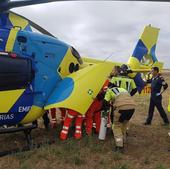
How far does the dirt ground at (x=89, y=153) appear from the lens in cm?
662

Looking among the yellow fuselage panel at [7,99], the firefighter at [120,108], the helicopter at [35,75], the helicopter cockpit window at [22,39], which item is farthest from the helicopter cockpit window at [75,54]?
the yellow fuselage panel at [7,99]

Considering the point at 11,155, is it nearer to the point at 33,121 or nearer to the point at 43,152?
the point at 43,152

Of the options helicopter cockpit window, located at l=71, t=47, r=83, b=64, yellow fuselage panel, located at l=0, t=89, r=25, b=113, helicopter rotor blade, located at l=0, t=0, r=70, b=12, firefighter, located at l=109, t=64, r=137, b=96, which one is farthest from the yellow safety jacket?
helicopter rotor blade, located at l=0, t=0, r=70, b=12

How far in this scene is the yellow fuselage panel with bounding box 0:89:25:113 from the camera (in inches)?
275

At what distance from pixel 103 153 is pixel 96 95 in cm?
142

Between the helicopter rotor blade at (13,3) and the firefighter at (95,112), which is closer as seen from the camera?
the helicopter rotor blade at (13,3)

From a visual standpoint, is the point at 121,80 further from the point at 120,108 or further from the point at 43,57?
the point at 43,57

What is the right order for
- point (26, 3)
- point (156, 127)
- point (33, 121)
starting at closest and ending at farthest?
point (26, 3) → point (33, 121) → point (156, 127)

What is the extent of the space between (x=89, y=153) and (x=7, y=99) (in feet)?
6.20

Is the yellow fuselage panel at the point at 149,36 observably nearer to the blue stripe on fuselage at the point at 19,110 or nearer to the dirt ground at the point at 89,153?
the dirt ground at the point at 89,153

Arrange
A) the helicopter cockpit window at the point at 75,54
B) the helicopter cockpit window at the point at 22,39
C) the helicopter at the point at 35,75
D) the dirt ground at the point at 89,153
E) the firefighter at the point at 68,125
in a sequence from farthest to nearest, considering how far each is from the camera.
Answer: the helicopter cockpit window at the point at 75,54, the firefighter at the point at 68,125, the helicopter cockpit window at the point at 22,39, the helicopter at the point at 35,75, the dirt ground at the point at 89,153

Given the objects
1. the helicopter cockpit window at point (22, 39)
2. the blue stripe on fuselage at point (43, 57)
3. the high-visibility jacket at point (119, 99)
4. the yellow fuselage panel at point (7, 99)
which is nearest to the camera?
the yellow fuselage panel at point (7, 99)

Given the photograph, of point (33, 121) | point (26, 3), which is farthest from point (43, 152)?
point (26, 3)

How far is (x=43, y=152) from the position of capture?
23.0 feet
